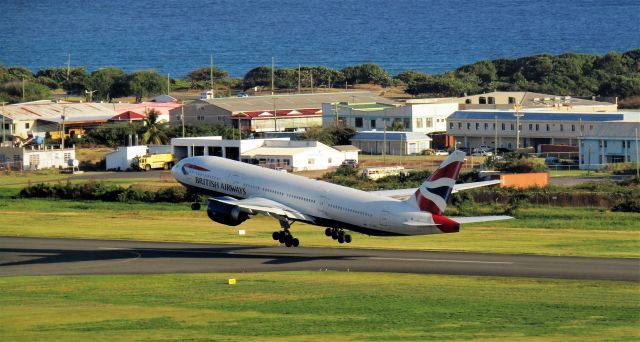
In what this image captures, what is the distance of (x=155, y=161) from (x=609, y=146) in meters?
58.2

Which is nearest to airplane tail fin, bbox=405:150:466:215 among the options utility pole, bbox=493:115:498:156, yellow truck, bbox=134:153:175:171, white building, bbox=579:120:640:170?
white building, bbox=579:120:640:170

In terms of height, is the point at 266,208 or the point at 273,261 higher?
the point at 266,208

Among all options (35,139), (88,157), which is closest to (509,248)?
(88,157)

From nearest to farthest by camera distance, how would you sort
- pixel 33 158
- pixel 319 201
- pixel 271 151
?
pixel 319 201, pixel 271 151, pixel 33 158

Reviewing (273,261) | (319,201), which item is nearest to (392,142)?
(319,201)

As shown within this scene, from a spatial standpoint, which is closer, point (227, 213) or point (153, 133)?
point (227, 213)

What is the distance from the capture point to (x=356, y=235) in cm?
9381

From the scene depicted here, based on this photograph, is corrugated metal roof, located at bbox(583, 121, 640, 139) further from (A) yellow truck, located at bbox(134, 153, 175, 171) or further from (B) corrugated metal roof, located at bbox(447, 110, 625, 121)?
(A) yellow truck, located at bbox(134, 153, 175, 171)

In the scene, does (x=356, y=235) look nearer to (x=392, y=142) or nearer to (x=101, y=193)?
(x=101, y=193)

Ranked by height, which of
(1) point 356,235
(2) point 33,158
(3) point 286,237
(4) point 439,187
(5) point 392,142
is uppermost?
(5) point 392,142

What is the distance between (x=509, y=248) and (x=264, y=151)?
79497 millimetres

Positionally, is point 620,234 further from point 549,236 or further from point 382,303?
point 382,303

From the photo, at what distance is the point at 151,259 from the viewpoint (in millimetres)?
82812

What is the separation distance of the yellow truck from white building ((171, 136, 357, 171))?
2.41 m
